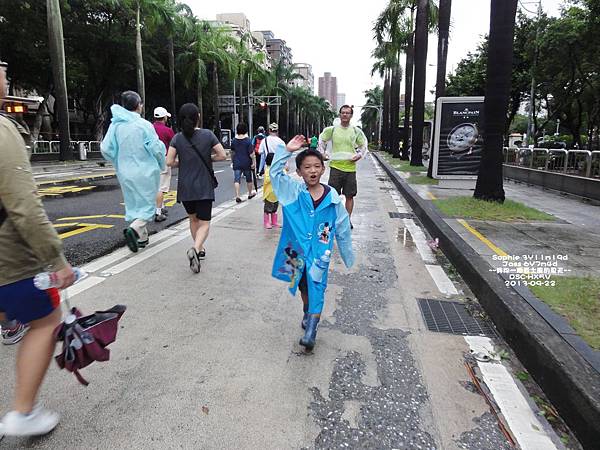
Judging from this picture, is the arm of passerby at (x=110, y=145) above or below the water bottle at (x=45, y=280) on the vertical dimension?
above

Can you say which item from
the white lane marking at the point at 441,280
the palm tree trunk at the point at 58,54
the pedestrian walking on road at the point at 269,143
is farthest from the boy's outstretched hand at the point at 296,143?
the palm tree trunk at the point at 58,54

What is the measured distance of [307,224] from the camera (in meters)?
3.15

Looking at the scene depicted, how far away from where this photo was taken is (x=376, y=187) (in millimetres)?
14406

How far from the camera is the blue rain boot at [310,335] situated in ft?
10.3

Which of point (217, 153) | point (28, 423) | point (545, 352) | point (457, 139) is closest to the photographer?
point (28, 423)

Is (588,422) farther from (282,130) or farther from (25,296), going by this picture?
(282,130)

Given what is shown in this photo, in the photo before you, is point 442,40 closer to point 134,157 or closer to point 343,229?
point 134,157

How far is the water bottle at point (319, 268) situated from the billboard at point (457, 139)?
34.1ft

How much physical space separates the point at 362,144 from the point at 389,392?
451 centimetres

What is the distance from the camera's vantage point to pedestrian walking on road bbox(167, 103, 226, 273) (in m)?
5.07

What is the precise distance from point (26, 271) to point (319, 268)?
5.71 feet

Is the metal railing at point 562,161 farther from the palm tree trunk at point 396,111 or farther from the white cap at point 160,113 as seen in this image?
the palm tree trunk at point 396,111

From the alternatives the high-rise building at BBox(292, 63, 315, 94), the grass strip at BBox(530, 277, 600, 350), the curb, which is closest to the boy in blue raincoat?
the curb

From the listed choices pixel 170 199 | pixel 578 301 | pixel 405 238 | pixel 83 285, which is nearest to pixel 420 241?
pixel 405 238
